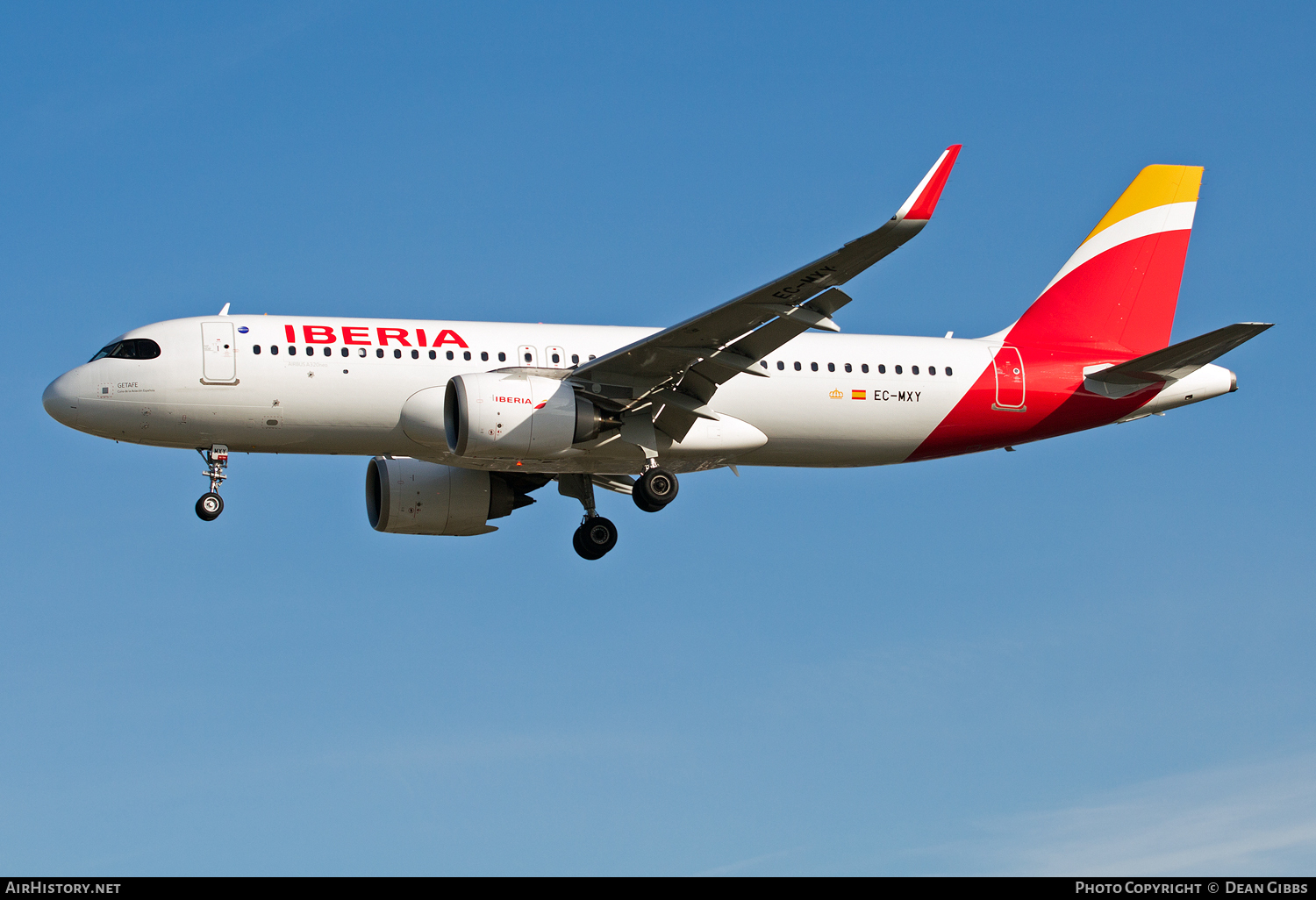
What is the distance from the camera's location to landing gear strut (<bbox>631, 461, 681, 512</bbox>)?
31.0 meters

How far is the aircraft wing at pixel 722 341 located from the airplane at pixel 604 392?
1.9 inches

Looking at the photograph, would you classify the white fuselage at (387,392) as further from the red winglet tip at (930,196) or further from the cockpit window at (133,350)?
the red winglet tip at (930,196)

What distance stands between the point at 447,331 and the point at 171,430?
5411 mm

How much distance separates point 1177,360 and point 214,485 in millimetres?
19005

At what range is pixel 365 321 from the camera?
30.5 meters

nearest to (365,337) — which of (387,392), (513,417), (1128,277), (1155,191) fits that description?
(387,392)

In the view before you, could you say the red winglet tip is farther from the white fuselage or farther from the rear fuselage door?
the rear fuselage door

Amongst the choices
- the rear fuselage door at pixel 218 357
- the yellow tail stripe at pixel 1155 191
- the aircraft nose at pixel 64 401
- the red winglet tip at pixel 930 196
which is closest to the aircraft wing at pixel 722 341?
the red winglet tip at pixel 930 196

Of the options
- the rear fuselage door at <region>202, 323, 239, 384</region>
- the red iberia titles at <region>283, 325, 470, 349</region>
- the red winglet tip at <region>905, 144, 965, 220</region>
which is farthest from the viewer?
the red iberia titles at <region>283, 325, 470, 349</region>

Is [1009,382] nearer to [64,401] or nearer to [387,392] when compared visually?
[387,392]

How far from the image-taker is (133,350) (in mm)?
30141

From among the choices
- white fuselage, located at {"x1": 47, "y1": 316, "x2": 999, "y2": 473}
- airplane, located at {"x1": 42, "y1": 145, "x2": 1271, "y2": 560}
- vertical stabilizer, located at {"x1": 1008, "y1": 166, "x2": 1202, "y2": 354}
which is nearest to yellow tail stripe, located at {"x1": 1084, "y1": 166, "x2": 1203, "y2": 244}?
vertical stabilizer, located at {"x1": 1008, "y1": 166, "x2": 1202, "y2": 354}

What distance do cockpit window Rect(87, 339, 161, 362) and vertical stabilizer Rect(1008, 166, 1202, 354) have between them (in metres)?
17.4

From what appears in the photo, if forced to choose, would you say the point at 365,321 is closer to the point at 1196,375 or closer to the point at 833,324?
the point at 833,324
